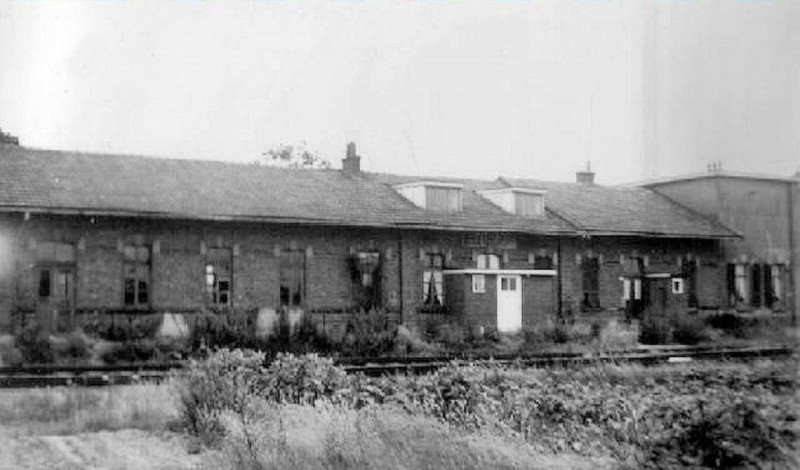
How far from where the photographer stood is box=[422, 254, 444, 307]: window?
3167 centimetres

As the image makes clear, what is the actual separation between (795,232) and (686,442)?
3471 centimetres

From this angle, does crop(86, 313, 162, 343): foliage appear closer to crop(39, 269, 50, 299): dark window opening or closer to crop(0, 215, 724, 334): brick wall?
crop(0, 215, 724, 334): brick wall

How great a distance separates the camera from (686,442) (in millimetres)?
8023

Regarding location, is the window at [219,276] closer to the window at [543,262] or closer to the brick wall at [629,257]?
the window at [543,262]

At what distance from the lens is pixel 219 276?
28250 mm

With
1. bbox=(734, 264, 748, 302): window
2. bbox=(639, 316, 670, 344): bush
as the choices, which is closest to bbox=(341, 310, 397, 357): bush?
bbox=(639, 316, 670, 344): bush

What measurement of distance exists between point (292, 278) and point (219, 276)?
7.56 feet

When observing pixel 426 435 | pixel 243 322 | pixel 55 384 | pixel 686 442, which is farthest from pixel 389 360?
pixel 686 442

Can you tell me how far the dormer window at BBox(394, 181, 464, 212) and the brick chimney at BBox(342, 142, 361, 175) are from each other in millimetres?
2610

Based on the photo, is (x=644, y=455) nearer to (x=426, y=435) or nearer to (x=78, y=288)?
(x=426, y=435)

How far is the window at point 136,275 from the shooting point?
26781 mm

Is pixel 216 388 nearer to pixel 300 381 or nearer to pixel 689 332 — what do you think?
pixel 300 381

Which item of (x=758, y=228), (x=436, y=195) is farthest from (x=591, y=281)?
(x=758, y=228)

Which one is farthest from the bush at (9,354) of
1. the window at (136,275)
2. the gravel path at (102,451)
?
the gravel path at (102,451)
